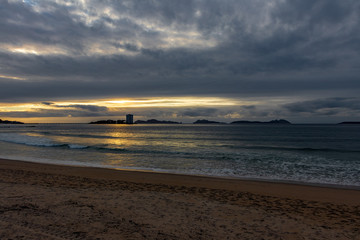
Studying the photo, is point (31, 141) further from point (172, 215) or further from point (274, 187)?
point (172, 215)

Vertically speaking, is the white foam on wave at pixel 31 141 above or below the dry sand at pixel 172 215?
below

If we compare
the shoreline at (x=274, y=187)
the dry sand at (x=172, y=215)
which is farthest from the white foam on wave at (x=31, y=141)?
the dry sand at (x=172, y=215)

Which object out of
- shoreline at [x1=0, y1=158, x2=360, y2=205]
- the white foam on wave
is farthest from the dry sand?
the white foam on wave

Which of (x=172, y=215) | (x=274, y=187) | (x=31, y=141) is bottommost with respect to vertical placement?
(x=31, y=141)

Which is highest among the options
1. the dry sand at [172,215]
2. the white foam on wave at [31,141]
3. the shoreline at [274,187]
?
the dry sand at [172,215]

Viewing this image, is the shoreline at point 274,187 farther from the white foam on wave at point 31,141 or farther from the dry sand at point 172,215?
the white foam on wave at point 31,141

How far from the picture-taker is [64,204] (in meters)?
7.11

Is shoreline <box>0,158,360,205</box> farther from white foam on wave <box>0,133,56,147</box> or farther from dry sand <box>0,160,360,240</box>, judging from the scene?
white foam on wave <box>0,133,56,147</box>

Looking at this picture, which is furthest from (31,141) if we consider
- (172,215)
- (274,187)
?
(172,215)

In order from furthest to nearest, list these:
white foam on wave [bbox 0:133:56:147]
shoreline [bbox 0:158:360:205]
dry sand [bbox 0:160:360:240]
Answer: white foam on wave [bbox 0:133:56:147]
shoreline [bbox 0:158:360:205]
dry sand [bbox 0:160:360:240]

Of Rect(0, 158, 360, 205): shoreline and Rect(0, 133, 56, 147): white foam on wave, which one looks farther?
Rect(0, 133, 56, 147): white foam on wave

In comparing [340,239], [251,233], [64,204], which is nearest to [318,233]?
[340,239]

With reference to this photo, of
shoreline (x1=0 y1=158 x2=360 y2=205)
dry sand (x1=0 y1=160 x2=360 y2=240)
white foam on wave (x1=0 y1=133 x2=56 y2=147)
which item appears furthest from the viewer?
white foam on wave (x1=0 y1=133 x2=56 y2=147)

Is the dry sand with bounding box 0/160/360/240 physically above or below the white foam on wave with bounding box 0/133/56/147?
above
